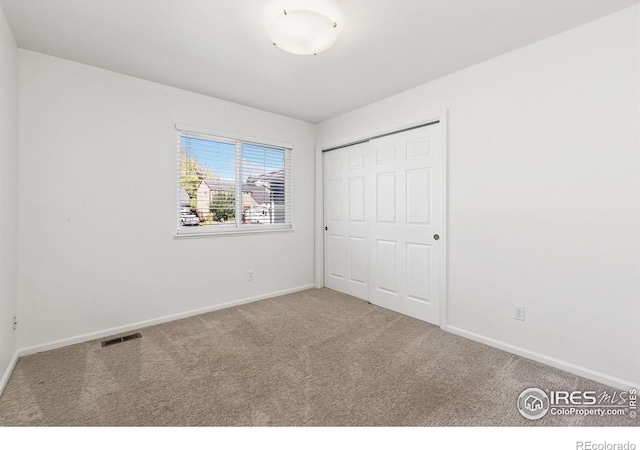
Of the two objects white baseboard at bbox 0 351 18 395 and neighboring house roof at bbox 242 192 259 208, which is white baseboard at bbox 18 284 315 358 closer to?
white baseboard at bbox 0 351 18 395

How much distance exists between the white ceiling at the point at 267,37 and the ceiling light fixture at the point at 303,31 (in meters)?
0.05

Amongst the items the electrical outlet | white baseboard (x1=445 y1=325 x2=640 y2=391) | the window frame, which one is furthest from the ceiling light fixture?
white baseboard (x1=445 y1=325 x2=640 y2=391)

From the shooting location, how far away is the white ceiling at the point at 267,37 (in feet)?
6.14

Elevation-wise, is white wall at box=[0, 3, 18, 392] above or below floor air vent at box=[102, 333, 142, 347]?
above

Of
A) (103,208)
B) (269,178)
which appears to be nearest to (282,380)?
(103,208)

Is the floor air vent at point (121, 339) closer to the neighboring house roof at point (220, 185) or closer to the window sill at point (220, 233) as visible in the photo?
the window sill at point (220, 233)

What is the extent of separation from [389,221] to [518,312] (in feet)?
5.06

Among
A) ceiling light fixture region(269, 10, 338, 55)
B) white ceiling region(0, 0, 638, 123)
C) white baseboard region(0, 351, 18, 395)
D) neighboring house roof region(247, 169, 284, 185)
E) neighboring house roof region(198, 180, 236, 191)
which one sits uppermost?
white ceiling region(0, 0, 638, 123)

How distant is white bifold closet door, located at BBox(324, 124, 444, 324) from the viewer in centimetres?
304

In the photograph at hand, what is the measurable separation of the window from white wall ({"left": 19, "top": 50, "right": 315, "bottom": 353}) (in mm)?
143

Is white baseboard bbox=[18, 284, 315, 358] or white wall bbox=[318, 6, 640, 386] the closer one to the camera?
white wall bbox=[318, 6, 640, 386]

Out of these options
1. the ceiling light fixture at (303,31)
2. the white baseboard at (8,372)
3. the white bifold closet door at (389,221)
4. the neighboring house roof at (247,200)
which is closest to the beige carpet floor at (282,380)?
the white baseboard at (8,372)

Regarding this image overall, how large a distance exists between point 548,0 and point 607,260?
68.2 inches

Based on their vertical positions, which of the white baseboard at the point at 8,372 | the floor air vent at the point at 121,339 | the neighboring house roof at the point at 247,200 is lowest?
the floor air vent at the point at 121,339
